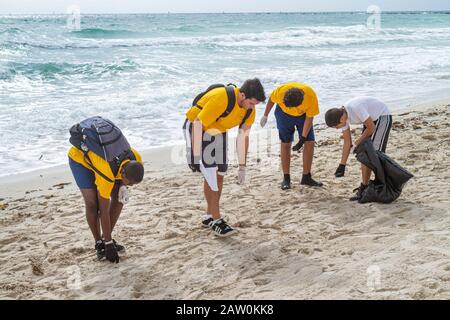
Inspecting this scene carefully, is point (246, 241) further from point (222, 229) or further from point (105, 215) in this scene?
point (105, 215)

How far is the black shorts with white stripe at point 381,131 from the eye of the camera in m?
4.69

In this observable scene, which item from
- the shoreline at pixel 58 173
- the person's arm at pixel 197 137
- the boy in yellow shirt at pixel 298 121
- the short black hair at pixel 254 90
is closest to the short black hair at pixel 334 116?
the boy in yellow shirt at pixel 298 121

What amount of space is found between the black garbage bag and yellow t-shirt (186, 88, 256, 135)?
4.16ft

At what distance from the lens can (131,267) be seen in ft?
12.2

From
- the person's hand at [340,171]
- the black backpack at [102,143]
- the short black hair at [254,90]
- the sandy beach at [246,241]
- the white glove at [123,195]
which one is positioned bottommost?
the sandy beach at [246,241]

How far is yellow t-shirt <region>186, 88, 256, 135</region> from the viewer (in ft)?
12.4

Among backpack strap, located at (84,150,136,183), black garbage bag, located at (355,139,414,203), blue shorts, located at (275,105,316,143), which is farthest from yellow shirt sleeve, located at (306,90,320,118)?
backpack strap, located at (84,150,136,183)

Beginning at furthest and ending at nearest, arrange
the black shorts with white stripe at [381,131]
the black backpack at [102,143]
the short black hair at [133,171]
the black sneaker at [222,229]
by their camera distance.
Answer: the black shorts with white stripe at [381,131]
the black sneaker at [222,229]
the black backpack at [102,143]
the short black hair at [133,171]

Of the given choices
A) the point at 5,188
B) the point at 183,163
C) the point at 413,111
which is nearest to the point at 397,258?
the point at 183,163

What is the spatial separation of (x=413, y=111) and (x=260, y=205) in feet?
16.8

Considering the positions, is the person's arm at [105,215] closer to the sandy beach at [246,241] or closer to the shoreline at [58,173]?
the sandy beach at [246,241]

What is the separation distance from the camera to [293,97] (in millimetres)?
4570

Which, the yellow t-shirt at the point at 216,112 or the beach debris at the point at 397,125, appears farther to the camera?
the beach debris at the point at 397,125

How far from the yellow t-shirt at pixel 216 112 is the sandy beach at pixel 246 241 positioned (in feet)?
3.28
